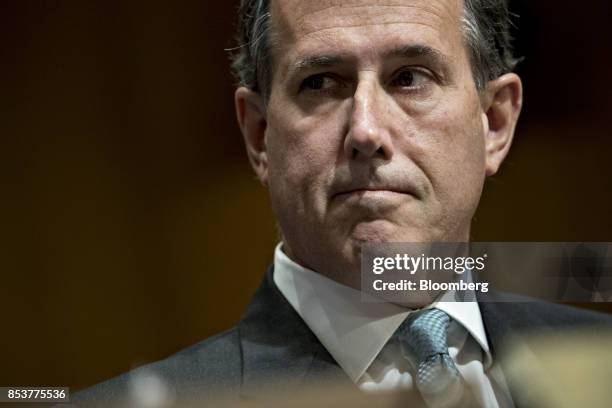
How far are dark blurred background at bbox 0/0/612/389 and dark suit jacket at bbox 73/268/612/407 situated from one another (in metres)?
0.08

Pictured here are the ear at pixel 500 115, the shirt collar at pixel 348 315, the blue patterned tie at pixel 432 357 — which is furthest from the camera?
the ear at pixel 500 115

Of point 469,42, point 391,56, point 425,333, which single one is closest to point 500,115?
point 469,42

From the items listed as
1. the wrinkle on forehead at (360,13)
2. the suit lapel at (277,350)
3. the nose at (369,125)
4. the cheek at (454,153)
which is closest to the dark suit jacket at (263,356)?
the suit lapel at (277,350)

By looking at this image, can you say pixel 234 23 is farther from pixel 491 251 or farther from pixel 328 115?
pixel 491 251

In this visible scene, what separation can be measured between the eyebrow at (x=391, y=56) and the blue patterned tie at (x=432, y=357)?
0.31 meters

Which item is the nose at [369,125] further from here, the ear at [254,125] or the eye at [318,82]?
the ear at [254,125]

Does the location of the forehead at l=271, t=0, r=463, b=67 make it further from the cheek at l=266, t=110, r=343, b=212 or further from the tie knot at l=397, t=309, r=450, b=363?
the tie knot at l=397, t=309, r=450, b=363

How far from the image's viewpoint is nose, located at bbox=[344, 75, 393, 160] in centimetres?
100

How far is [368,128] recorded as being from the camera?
100cm

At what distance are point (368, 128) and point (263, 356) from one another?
0.32m

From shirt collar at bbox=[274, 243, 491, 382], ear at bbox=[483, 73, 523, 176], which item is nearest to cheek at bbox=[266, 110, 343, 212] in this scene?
shirt collar at bbox=[274, 243, 491, 382]

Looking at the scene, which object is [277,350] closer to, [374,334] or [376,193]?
[374,334]

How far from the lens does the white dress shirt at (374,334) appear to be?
104 cm

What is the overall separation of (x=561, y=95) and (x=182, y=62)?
58 cm
